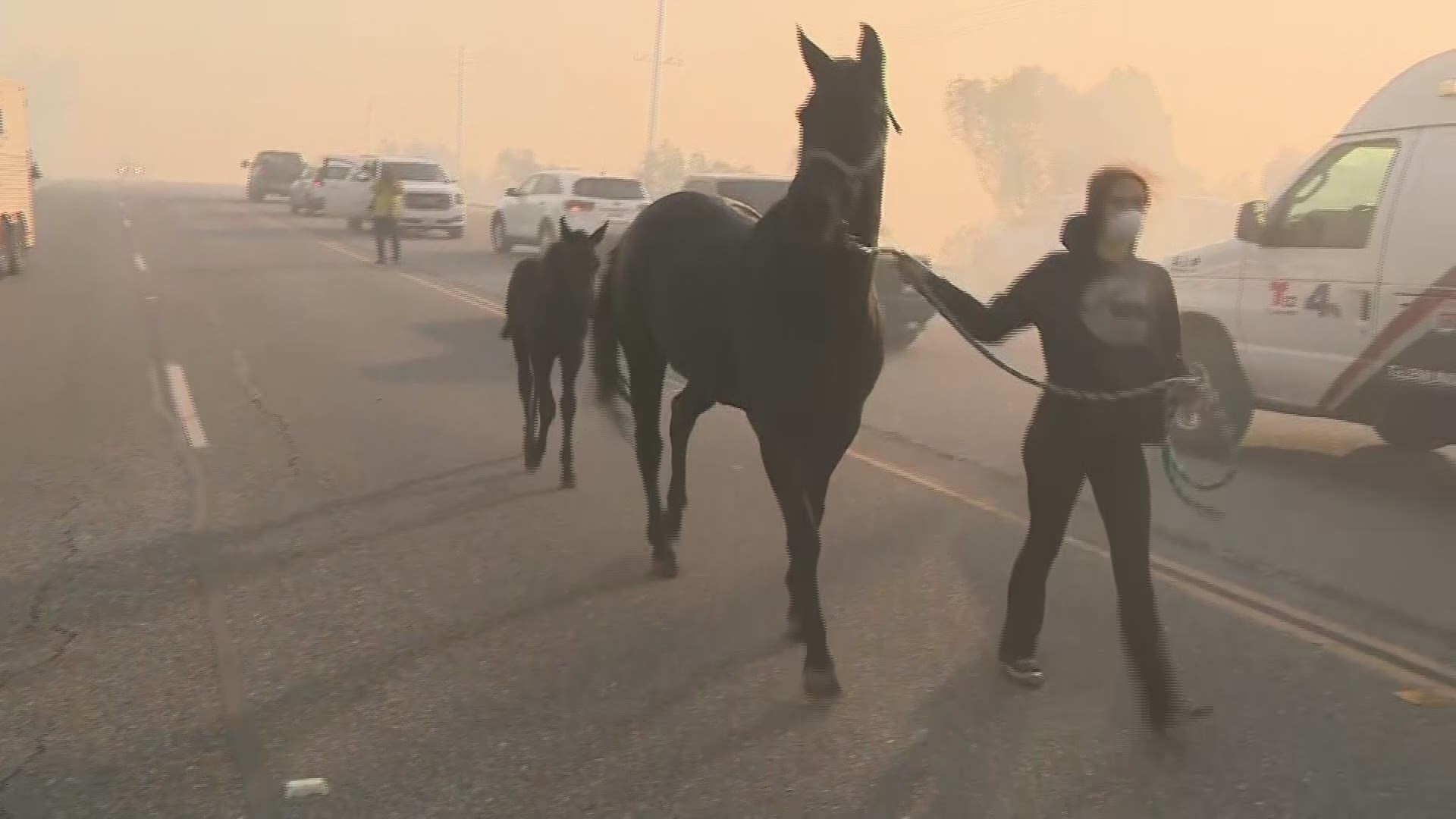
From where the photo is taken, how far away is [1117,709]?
4691mm

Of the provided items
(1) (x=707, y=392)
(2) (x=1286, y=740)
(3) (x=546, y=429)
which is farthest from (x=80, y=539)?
(2) (x=1286, y=740)

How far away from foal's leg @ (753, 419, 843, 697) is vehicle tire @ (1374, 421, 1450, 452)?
5.67 meters

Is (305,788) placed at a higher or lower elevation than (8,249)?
higher

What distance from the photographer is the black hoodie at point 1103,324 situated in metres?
4.45

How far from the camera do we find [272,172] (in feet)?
186

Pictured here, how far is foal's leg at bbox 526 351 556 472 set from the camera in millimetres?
8141

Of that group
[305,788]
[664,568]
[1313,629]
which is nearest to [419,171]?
[664,568]

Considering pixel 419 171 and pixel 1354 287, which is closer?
pixel 1354 287

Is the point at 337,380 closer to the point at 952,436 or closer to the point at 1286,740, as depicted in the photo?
the point at 952,436

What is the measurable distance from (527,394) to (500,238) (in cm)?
2186

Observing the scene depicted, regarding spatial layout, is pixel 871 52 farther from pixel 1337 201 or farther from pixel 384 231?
pixel 384 231

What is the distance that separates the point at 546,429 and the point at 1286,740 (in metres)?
4.95

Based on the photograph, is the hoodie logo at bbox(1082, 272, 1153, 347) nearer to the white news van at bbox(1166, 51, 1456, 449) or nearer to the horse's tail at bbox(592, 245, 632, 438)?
the horse's tail at bbox(592, 245, 632, 438)

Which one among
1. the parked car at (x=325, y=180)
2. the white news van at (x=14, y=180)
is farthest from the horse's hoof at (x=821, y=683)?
the parked car at (x=325, y=180)
